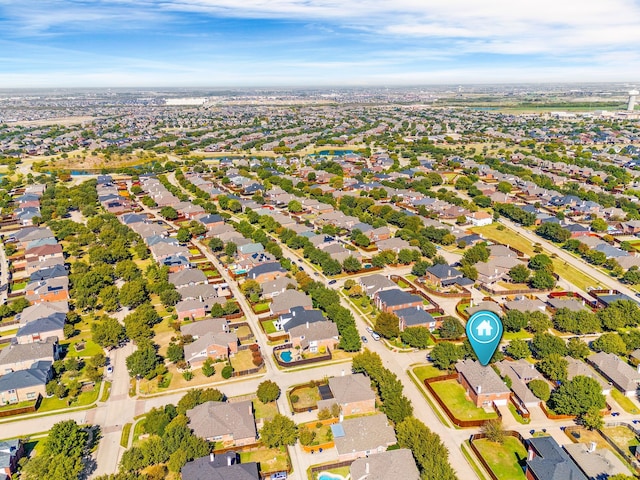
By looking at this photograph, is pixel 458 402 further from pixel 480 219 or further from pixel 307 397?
pixel 480 219

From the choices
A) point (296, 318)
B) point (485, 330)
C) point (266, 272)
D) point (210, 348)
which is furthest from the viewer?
point (266, 272)

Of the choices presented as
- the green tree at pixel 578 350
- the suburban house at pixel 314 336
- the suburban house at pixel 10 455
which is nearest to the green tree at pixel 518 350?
the green tree at pixel 578 350

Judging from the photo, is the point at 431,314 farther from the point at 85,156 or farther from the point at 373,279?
the point at 85,156

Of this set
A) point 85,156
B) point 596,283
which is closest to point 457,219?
point 596,283

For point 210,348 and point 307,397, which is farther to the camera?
point 210,348

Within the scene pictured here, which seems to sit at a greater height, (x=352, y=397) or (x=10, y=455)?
(x=352, y=397)

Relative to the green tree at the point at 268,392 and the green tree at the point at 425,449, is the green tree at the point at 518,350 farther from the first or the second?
the green tree at the point at 268,392

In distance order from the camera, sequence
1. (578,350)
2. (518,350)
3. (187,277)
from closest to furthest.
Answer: (578,350) < (518,350) < (187,277)

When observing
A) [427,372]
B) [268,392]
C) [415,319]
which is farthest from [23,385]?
[415,319]

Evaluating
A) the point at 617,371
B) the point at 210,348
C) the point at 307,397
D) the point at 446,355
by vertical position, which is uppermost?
the point at 446,355
